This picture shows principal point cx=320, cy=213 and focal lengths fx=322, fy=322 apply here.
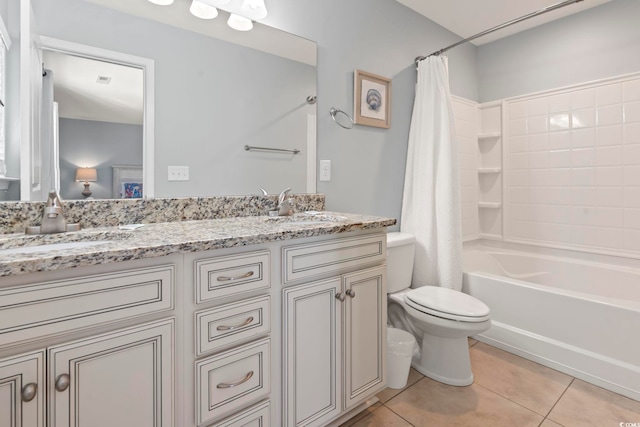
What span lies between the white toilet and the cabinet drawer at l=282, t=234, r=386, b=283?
1.58ft

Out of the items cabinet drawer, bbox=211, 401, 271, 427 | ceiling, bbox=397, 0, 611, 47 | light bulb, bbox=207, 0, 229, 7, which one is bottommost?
cabinet drawer, bbox=211, 401, 271, 427

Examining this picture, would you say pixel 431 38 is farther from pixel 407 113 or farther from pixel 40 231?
pixel 40 231

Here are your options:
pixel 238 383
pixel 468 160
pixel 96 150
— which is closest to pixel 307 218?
pixel 238 383

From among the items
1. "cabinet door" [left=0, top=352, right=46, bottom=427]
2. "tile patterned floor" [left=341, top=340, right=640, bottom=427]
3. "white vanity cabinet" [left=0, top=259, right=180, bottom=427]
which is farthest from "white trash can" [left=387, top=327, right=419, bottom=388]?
"cabinet door" [left=0, top=352, right=46, bottom=427]

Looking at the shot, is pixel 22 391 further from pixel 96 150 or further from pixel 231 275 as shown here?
pixel 96 150

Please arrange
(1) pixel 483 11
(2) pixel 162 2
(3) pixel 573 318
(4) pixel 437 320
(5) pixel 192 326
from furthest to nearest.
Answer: (1) pixel 483 11 → (3) pixel 573 318 → (4) pixel 437 320 → (2) pixel 162 2 → (5) pixel 192 326

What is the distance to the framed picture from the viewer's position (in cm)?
206

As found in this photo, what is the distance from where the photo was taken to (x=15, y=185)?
3.71 feet

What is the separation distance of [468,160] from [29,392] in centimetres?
312

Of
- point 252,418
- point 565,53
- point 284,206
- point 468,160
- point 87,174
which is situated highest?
point 565,53

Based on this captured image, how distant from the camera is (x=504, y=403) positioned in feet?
5.24

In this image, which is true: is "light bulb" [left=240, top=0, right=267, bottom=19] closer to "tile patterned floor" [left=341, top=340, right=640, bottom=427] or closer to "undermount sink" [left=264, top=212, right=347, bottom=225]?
"undermount sink" [left=264, top=212, right=347, bottom=225]

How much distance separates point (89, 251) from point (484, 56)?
3404 mm

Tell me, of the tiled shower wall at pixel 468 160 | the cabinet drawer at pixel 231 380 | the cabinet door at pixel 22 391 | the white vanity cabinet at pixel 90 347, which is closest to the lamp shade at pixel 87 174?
the white vanity cabinet at pixel 90 347
